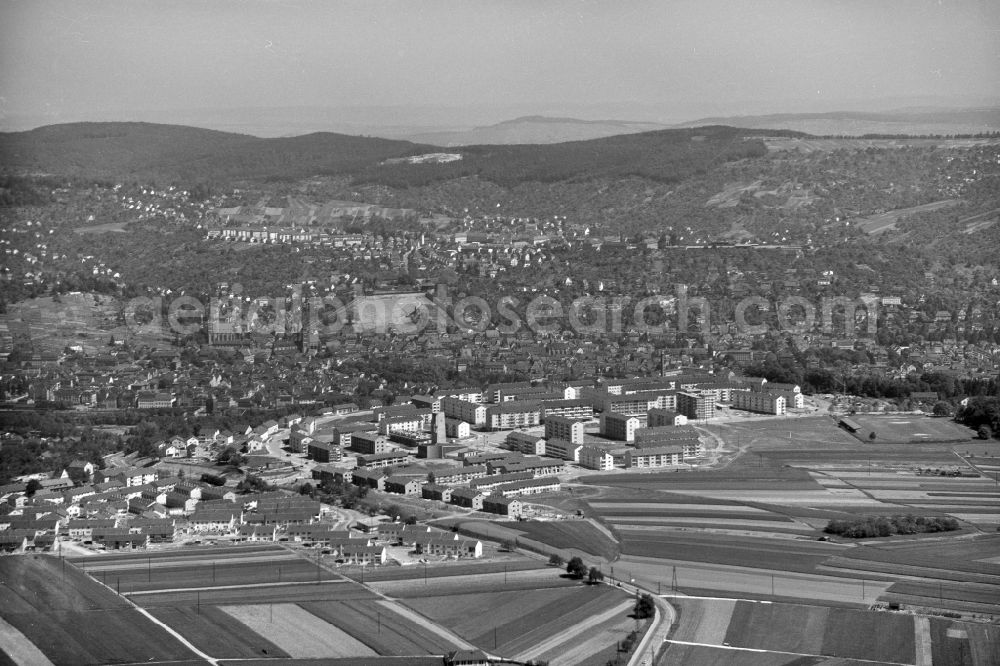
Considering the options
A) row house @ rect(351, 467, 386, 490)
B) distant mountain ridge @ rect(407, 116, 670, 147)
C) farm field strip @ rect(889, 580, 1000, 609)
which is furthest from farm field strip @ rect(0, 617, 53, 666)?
distant mountain ridge @ rect(407, 116, 670, 147)

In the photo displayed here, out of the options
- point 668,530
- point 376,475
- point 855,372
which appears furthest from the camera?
point 855,372

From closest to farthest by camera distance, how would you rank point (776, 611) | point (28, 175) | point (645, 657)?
point (645, 657)
point (776, 611)
point (28, 175)

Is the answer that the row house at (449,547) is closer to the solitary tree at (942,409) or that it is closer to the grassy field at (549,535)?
the grassy field at (549,535)

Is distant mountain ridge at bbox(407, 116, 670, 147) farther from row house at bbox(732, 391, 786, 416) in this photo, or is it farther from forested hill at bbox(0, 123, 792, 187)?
row house at bbox(732, 391, 786, 416)

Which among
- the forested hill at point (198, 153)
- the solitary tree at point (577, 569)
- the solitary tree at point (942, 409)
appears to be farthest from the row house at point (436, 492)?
the forested hill at point (198, 153)

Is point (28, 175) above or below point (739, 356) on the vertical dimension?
above

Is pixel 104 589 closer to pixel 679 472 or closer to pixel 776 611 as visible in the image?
pixel 776 611

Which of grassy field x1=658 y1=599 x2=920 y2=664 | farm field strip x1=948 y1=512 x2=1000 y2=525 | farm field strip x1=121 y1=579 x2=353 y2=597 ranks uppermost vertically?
grassy field x1=658 y1=599 x2=920 y2=664

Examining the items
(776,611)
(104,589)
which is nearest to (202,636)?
(104,589)
